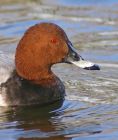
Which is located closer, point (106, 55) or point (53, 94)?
point (53, 94)

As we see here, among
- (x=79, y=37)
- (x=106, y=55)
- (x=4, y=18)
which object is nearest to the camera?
(x=106, y=55)

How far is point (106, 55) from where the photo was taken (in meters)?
12.2

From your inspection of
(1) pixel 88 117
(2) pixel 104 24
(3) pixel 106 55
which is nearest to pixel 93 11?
(2) pixel 104 24

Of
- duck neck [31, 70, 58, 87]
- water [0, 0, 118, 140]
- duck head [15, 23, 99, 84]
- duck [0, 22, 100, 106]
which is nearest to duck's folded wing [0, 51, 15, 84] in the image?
duck [0, 22, 100, 106]

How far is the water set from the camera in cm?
887

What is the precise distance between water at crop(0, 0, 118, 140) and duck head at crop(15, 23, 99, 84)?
0.51 metres

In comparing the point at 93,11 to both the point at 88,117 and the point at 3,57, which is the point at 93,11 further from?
the point at 88,117

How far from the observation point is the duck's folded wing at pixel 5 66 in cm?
994

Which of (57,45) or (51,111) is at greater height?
(57,45)

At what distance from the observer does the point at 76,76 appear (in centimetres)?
1111

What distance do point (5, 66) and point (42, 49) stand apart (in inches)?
19.4

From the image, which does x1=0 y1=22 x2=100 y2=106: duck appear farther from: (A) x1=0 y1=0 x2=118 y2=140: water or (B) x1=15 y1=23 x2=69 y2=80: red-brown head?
(A) x1=0 y1=0 x2=118 y2=140: water

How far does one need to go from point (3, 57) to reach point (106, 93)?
1.35 meters

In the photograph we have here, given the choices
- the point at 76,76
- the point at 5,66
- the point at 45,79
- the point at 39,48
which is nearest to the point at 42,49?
the point at 39,48
